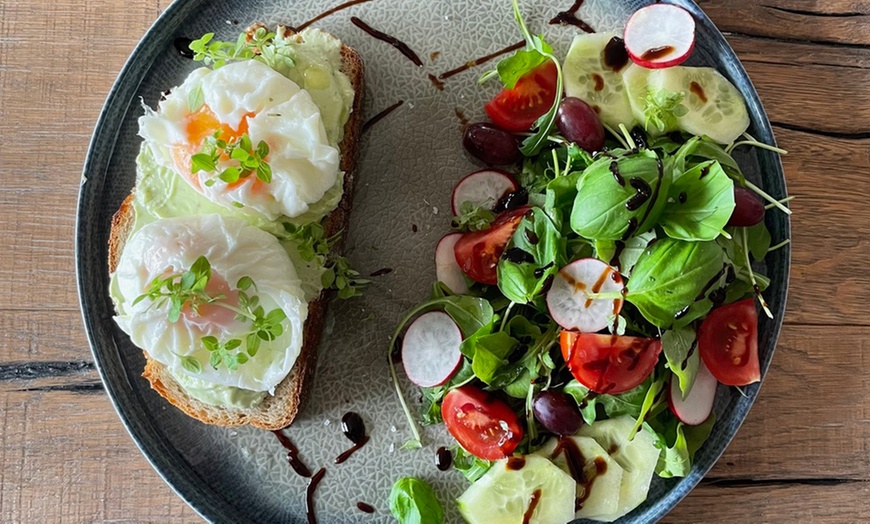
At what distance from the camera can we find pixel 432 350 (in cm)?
203

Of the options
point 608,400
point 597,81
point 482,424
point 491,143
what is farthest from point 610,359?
point 597,81

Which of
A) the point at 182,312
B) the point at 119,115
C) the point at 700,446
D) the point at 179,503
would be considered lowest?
the point at 179,503

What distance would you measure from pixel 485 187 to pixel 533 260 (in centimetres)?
32

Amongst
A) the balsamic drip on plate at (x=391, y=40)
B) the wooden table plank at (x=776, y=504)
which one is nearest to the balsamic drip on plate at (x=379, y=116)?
the balsamic drip on plate at (x=391, y=40)

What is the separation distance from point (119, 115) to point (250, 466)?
3.95 ft

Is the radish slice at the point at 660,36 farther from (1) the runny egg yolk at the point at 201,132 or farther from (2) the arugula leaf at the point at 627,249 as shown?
(1) the runny egg yolk at the point at 201,132

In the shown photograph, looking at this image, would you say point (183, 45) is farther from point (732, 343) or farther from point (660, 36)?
point (732, 343)

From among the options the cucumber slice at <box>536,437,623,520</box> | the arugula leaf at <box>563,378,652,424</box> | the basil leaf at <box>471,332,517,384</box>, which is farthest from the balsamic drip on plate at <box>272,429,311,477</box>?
the arugula leaf at <box>563,378,652,424</box>

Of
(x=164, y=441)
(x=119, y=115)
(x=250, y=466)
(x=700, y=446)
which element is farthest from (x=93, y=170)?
(x=700, y=446)

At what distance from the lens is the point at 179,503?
2.19 metres

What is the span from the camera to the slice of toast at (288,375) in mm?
2033

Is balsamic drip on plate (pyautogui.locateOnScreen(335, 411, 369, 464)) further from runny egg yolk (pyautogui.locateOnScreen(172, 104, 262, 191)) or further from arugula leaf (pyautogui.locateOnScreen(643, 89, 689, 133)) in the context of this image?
arugula leaf (pyautogui.locateOnScreen(643, 89, 689, 133))

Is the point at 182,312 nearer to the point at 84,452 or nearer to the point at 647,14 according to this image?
the point at 84,452

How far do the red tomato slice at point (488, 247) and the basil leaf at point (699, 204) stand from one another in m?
0.42
